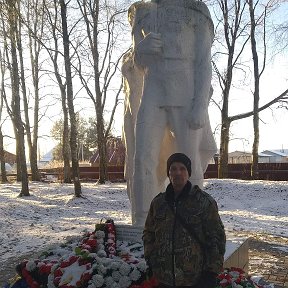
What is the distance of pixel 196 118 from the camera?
14.1 ft

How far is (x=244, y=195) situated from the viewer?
49.8 feet

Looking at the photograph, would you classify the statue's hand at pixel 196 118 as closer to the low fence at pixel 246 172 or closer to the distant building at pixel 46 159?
the low fence at pixel 246 172

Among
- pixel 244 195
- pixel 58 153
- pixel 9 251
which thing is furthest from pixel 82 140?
pixel 9 251

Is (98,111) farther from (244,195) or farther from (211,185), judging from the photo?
(244,195)

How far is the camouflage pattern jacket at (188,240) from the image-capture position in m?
2.44

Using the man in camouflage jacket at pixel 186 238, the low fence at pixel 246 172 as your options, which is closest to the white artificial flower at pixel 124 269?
the man in camouflage jacket at pixel 186 238

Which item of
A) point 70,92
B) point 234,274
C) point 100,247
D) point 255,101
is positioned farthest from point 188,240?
point 255,101

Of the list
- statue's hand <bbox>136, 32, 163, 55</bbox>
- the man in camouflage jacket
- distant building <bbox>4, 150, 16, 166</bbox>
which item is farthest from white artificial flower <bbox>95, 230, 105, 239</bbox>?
distant building <bbox>4, 150, 16, 166</bbox>

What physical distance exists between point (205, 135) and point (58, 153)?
46.1 m

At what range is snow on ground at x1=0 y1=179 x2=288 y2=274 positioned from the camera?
8.59 m

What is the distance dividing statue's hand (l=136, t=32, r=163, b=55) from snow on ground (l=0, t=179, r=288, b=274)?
424 centimetres

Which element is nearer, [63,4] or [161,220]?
[161,220]

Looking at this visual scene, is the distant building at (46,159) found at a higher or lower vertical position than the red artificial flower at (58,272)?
higher

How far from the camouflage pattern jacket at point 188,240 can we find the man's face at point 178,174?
4cm
